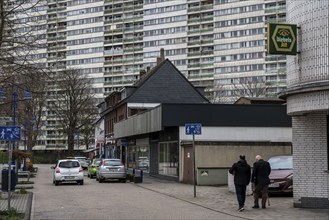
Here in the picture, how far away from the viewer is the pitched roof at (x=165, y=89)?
161ft

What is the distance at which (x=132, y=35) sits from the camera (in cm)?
11931

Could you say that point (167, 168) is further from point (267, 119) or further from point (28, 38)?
point (28, 38)

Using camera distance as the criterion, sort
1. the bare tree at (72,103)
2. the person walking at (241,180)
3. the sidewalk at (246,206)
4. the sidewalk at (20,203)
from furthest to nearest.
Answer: the bare tree at (72,103) < the sidewalk at (20,203) < the person walking at (241,180) < the sidewalk at (246,206)

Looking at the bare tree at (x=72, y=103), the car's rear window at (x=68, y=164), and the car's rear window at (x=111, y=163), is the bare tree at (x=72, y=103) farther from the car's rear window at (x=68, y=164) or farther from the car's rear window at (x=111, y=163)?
the car's rear window at (x=68, y=164)

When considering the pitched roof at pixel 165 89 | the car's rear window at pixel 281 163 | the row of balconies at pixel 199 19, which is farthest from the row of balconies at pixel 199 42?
the car's rear window at pixel 281 163

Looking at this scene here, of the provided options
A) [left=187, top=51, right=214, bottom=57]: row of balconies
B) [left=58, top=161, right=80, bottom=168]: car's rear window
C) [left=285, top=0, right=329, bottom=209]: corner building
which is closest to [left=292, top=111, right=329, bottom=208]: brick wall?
[left=285, top=0, right=329, bottom=209]: corner building

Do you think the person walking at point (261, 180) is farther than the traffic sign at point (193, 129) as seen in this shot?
No

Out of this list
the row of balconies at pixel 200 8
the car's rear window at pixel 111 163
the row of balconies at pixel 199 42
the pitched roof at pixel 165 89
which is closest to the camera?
the car's rear window at pixel 111 163

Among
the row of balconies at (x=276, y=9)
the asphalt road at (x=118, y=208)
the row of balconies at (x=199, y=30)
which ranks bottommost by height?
the asphalt road at (x=118, y=208)

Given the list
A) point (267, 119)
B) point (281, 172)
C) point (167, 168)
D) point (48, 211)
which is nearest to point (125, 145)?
point (167, 168)

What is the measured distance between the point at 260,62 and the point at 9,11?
9070cm

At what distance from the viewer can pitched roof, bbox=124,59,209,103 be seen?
161ft

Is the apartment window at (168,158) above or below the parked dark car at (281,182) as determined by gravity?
above

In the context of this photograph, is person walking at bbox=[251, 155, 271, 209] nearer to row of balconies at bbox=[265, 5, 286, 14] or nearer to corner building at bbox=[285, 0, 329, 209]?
corner building at bbox=[285, 0, 329, 209]
